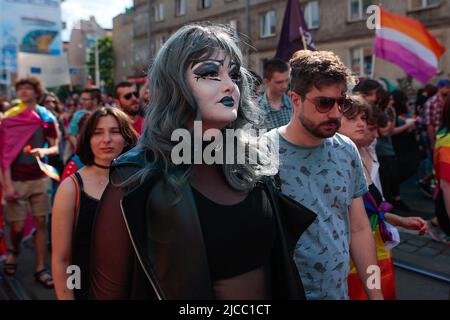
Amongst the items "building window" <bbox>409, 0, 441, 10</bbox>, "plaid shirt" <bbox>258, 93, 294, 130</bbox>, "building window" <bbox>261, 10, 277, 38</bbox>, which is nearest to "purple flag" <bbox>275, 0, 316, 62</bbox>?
"plaid shirt" <bbox>258, 93, 294, 130</bbox>

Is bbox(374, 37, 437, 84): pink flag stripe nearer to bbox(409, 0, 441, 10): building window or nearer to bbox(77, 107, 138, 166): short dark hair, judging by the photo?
bbox(77, 107, 138, 166): short dark hair

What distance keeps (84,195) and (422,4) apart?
17.3 metres

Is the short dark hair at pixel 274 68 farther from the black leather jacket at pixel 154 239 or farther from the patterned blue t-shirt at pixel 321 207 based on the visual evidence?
the black leather jacket at pixel 154 239

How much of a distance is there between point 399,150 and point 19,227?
16.5ft

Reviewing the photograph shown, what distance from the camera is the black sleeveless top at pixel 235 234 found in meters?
1.33

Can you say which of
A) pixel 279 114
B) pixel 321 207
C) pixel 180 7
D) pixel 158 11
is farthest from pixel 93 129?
pixel 158 11

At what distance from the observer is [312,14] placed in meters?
20.3

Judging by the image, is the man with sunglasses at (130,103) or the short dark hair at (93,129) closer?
the short dark hair at (93,129)

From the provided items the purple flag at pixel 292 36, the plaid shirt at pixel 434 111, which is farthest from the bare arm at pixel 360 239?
the plaid shirt at pixel 434 111

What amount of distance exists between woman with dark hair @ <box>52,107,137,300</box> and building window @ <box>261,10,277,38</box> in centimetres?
2071

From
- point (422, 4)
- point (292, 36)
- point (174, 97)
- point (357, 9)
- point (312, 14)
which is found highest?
point (312, 14)

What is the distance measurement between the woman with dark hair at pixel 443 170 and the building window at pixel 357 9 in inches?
655

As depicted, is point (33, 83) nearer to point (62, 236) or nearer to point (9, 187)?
point (9, 187)

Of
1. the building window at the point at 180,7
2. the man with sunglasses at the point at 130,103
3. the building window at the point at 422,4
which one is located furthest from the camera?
the building window at the point at 180,7
